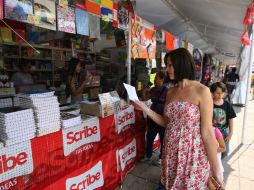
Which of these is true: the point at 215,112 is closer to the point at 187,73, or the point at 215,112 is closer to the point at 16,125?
the point at 187,73

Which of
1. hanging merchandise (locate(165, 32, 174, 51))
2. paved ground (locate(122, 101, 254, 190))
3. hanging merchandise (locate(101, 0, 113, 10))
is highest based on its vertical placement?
hanging merchandise (locate(101, 0, 113, 10))

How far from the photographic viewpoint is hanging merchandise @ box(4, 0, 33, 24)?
172 centimetres

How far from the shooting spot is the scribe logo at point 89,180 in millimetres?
2168

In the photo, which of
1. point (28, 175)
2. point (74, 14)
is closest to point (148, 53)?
point (74, 14)

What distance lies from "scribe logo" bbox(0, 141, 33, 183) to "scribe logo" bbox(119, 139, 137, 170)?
1.37m

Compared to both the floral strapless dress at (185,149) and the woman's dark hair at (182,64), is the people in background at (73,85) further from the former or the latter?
the woman's dark hair at (182,64)

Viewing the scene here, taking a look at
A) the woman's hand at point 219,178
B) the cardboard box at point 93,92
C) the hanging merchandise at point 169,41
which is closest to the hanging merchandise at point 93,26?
the woman's hand at point 219,178

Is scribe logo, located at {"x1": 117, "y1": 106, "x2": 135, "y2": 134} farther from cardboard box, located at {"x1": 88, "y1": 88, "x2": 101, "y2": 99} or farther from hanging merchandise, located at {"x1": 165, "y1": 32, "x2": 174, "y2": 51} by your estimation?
cardboard box, located at {"x1": 88, "y1": 88, "x2": 101, "y2": 99}

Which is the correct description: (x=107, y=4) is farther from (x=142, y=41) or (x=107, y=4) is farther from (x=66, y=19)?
(x=142, y=41)

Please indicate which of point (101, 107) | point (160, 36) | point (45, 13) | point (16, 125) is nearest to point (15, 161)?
point (16, 125)

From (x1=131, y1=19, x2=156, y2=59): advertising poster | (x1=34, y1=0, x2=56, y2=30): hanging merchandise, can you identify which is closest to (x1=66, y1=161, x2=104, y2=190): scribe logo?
(x1=34, y1=0, x2=56, y2=30): hanging merchandise

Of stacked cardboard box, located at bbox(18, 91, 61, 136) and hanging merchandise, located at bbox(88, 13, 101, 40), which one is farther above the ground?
hanging merchandise, located at bbox(88, 13, 101, 40)

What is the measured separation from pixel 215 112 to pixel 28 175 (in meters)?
2.33

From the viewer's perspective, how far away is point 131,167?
3.28 metres
